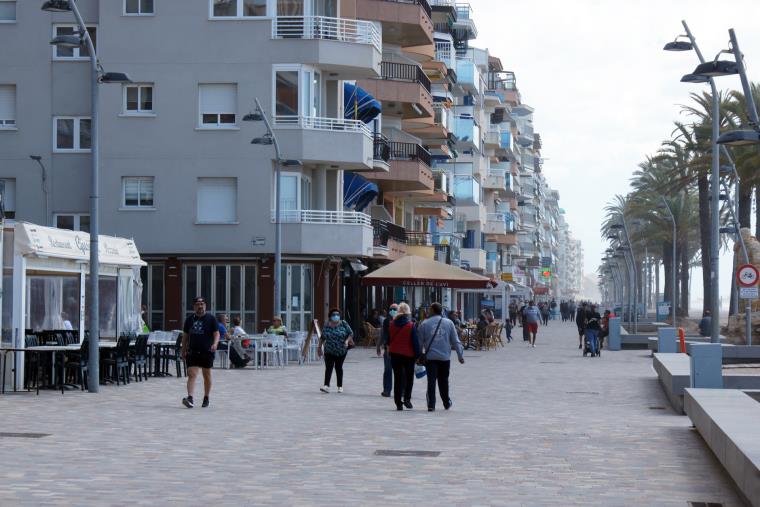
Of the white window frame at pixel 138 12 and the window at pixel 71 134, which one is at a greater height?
the white window frame at pixel 138 12

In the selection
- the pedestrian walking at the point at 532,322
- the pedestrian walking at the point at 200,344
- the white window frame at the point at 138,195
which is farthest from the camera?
the pedestrian walking at the point at 532,322

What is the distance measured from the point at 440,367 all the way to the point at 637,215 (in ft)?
277

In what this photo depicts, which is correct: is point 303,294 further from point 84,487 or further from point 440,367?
point 84,487

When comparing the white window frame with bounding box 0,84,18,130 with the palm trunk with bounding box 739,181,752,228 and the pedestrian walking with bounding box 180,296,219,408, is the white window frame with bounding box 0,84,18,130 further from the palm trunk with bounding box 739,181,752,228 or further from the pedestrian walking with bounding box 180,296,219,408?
the palm trunk with bounding box 739,181,752,228

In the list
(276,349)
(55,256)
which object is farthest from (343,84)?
(55,256)

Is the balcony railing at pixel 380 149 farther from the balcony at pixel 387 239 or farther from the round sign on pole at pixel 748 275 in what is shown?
the round sign on pole at pixel 748 275

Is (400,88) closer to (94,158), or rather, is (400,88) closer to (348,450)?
(94,158)

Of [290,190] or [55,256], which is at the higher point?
[290,190]

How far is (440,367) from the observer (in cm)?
2311

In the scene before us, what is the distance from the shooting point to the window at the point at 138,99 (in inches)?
1987

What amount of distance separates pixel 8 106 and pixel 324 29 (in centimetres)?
1169

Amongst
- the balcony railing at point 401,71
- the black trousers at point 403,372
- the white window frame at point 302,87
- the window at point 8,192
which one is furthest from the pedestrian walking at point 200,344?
the balcony railing at point 401,71

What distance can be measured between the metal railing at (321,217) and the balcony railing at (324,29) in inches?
243

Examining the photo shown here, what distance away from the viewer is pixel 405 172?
6400 centimetres
